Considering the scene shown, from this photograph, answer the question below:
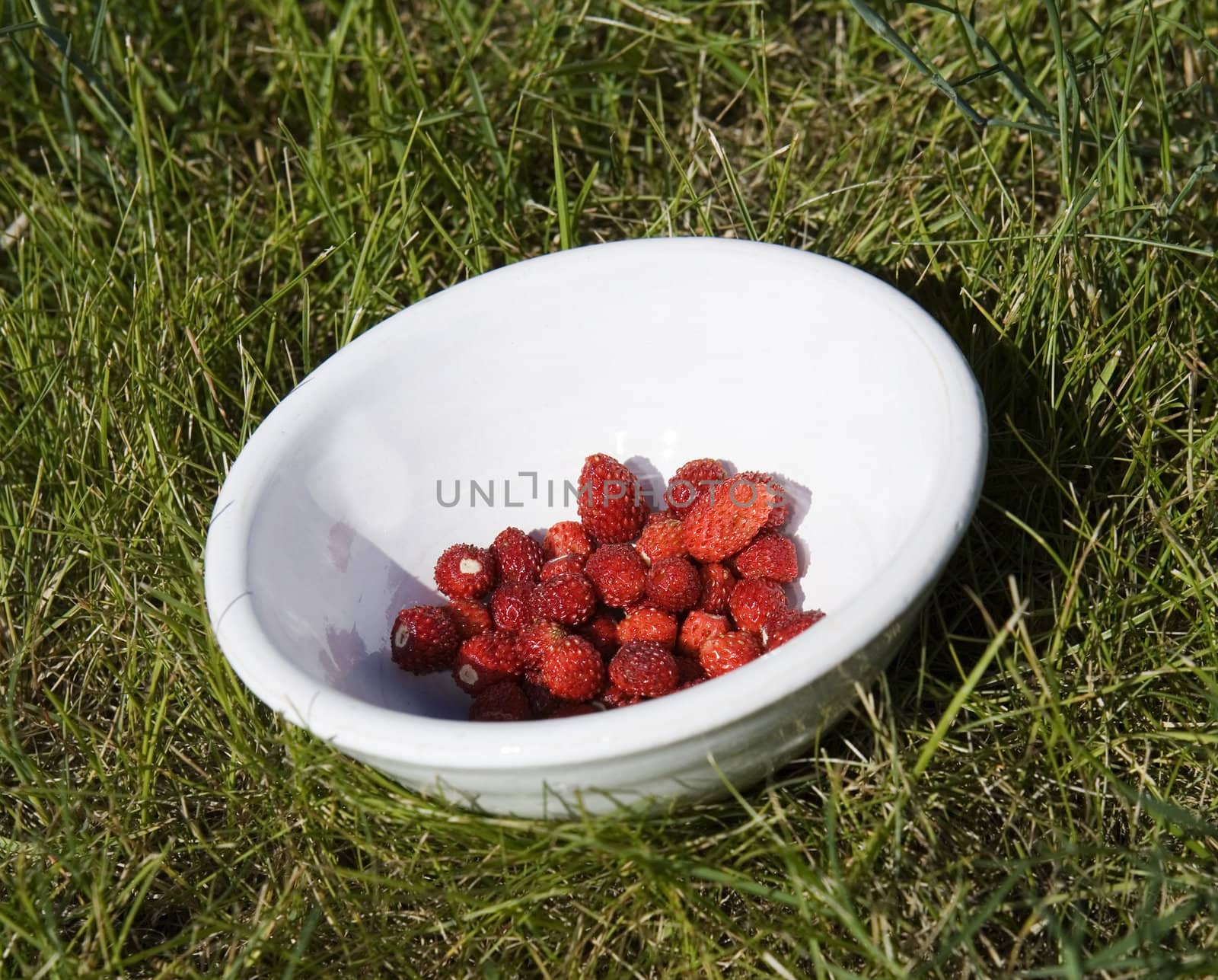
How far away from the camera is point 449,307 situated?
72.5 inches

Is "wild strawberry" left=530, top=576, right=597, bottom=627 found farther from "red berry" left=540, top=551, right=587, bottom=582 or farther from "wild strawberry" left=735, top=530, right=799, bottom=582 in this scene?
"wild strawberry" left=735, top=530, right=799, bottom=582

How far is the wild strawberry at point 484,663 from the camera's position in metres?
1.69

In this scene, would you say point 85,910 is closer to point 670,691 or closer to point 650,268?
point 670,691

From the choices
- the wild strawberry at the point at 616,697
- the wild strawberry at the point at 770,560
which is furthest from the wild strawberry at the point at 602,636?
the wild strawberry at the point at 770,560

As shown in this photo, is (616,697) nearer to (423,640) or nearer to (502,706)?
(502,706)

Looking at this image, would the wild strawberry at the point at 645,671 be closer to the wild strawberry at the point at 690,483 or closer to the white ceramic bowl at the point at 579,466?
the white ceramic bowl at the point at 579,466

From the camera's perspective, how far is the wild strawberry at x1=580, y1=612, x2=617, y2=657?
1.75 meters

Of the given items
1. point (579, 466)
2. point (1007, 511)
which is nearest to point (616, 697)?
point (579, 466)

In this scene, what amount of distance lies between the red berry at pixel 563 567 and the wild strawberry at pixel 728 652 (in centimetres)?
24

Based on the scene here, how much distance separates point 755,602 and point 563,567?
0.29m

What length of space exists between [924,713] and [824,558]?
0.26m

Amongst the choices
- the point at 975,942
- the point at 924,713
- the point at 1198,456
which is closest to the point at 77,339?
the point at 924,713

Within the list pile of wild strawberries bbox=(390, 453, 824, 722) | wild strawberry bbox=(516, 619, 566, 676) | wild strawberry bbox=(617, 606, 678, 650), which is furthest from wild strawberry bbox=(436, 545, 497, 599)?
wild strawberry bbox=(617, 606, 678, 650)

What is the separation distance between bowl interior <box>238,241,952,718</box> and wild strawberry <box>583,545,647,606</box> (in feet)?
0.67
